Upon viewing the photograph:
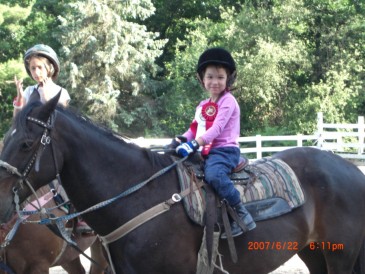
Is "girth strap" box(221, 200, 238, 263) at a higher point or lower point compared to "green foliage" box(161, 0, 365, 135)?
lower

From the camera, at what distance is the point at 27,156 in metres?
3.75

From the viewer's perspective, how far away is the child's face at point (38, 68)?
5262 millimetres

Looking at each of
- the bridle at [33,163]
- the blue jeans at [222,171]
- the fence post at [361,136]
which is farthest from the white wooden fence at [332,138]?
the bridle at [33,163]

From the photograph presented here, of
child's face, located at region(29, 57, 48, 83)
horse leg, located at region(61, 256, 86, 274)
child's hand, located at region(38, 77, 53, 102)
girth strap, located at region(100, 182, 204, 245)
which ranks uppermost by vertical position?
child's face, located at region(29, 57, 48, 83)

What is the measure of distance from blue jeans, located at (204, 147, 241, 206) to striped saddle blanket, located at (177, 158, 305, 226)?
0.10 metres

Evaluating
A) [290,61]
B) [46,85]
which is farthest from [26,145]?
[290,61]

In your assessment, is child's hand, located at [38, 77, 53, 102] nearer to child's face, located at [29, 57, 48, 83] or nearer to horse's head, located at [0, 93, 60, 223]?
child's face, located at [29, 57, 48, 83]

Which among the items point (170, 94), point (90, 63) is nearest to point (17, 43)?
point (90, 63)

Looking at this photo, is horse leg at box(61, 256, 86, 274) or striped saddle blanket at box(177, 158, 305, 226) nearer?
striped saddle blanket at box(177, 158, 305, 226)

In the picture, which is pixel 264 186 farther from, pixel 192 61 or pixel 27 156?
pixel 192 61

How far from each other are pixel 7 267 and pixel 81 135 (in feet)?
6.15

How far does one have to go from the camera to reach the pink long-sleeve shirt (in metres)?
A: 4.48

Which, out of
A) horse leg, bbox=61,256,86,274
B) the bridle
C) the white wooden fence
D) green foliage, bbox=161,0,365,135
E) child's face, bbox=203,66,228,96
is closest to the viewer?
the bridle

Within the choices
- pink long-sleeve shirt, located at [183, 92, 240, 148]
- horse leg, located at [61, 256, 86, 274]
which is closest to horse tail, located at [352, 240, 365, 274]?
pink long-sleeve shirt, located at [183, 92, 240, 148]
